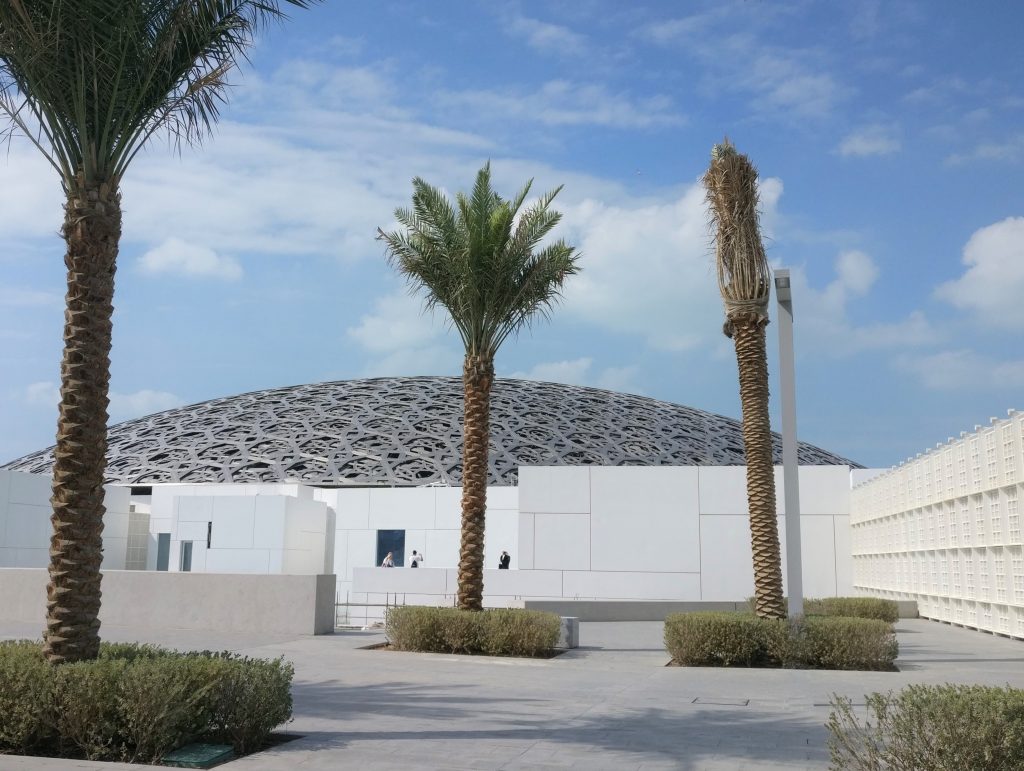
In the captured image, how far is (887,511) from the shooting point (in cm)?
2277

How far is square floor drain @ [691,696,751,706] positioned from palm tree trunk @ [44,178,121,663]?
575 cm

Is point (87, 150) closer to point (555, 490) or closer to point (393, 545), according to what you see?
point (555, 490)

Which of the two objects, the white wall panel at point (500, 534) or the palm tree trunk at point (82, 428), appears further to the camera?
the white wall panel at point (500, 534)

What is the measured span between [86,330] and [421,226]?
870 centimetres

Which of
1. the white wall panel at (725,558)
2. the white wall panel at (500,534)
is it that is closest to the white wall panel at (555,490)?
the white wall panel at (725,558)

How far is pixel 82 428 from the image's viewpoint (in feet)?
25.7

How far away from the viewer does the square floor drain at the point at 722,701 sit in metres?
9.64

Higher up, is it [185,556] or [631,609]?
[185,556]

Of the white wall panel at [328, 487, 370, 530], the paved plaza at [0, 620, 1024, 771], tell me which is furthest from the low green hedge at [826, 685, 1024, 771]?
the white wall panel at [328, 487, 370, 530]

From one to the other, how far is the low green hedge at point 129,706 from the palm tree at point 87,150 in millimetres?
706

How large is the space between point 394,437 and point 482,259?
96.7ft

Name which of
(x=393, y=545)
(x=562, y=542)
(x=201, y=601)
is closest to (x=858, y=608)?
(x=562, y=542)

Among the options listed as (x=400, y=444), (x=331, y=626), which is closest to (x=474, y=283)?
(x=331, y=626)

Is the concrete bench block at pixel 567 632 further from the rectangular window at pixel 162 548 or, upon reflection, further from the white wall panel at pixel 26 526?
the rectangular window at pixel 162 548
